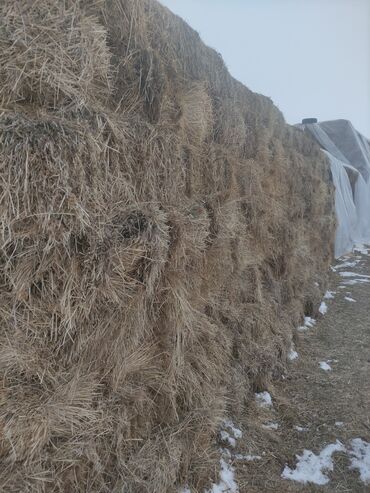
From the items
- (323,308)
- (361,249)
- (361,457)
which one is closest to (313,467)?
(361,457)

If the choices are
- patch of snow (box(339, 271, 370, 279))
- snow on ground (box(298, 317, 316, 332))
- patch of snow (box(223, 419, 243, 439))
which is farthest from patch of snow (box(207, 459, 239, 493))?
patch of snow (box(339, 271, 370, 279))

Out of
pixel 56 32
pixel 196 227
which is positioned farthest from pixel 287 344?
pixel 56 32

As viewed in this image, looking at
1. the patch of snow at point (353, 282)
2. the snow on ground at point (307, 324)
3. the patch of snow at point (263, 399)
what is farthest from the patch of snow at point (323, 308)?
the patch of snow at point (263, 399)

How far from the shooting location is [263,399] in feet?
8.63

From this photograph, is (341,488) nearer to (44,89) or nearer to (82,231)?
(82,231)

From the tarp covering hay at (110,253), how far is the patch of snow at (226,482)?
65 millimetres

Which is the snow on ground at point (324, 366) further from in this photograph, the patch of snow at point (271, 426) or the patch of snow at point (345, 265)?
the patch of snow at point (345, 265)

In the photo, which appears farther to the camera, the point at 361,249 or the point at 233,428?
the point at 361,249

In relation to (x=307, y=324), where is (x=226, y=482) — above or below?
above

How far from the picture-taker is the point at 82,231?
126 centimetres

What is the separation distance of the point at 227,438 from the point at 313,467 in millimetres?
503

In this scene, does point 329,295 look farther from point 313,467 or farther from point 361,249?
point 361,249

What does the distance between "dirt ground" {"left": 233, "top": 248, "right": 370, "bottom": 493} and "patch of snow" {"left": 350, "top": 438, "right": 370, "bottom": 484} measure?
3 cm

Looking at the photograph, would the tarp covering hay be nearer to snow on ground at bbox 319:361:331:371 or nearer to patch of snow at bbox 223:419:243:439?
patch of snow at bbox 223:419:243:439
